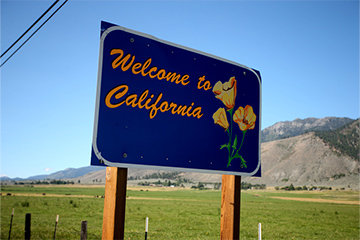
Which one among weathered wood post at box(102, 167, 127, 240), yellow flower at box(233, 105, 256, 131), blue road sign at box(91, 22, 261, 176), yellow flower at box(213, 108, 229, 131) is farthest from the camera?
yellow flower at box(233, 105, 256, 131)

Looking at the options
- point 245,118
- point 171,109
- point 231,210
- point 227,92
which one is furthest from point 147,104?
point 231,210

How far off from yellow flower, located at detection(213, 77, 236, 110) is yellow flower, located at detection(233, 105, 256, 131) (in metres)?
0.15

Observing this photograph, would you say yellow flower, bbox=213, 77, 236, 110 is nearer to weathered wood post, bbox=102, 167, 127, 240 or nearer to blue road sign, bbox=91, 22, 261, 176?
blue road sign, bbox=91, 22, 261, 176

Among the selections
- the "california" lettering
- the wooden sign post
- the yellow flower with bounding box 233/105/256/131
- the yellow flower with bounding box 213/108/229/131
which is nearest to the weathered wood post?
the "california" lettering

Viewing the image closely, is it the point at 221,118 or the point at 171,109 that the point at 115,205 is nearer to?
the point at 171,109

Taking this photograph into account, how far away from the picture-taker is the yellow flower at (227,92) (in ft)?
14.5

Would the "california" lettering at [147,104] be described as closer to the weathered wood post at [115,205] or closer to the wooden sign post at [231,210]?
the weathered wood post at [115,205]

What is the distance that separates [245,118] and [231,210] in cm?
124

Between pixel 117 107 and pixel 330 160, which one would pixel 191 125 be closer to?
pixel 117 107

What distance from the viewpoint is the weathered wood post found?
336 centimetres

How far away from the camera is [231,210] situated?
14.5ft

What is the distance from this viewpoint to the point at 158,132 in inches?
149

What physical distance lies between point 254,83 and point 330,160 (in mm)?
208836

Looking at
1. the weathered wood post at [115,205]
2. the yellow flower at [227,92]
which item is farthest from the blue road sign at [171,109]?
the weathered wood post at [115,205]
